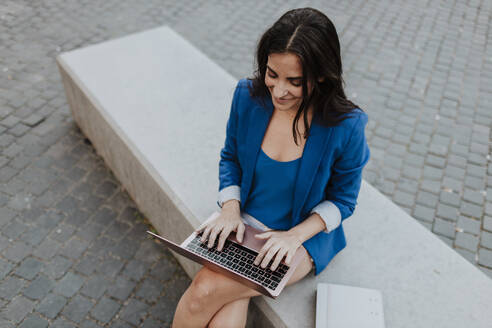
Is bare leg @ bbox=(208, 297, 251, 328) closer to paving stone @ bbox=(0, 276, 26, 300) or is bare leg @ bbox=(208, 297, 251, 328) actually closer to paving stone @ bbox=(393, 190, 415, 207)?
paving stone @ bbox=(0, 276, 26, 300)

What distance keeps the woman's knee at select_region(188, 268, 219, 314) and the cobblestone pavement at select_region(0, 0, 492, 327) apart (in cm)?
109

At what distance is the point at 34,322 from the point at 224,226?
6.56 feet

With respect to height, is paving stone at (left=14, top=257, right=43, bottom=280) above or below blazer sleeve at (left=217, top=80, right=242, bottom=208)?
below

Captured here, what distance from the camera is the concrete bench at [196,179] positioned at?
256 cm

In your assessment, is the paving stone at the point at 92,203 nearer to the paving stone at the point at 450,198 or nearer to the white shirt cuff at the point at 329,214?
the white shirt cuff at the point at 329,214

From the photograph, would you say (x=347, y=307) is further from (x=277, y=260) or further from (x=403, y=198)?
(x=403, y=198)

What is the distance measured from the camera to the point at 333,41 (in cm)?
193

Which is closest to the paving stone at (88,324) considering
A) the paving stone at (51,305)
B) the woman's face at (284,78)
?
the paving stone at (51,305)

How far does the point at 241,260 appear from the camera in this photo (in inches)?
93.4

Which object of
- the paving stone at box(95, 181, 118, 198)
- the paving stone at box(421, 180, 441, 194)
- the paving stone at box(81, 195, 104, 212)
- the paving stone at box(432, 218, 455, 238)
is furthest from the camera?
the paving stone at box(421, 180, 441, 194)

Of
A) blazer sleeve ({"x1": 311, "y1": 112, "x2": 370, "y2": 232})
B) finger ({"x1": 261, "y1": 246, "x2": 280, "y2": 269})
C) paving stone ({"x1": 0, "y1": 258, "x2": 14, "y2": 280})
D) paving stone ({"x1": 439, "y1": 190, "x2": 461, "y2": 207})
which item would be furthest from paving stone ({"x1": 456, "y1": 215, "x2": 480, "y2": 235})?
paving stone ({"x1": 0, "y1": 258, "x2": 14, "y2": 280})

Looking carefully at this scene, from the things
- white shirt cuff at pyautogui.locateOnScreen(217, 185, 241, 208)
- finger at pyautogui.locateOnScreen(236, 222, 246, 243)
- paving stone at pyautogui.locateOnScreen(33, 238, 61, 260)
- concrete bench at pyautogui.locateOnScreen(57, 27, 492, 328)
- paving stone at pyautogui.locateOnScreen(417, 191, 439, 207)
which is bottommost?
paving stone at pyautogui.locateOnScreen(33, 238, 61, 260)

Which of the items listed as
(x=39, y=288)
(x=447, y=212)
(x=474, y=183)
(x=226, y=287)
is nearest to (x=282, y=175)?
(x=226, y=287)

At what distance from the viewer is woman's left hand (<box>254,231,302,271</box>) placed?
7.27 ft
